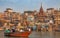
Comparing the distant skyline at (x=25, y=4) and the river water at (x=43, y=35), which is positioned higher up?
the distant skyline at (x=25, y=4)

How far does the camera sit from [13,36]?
21938mm

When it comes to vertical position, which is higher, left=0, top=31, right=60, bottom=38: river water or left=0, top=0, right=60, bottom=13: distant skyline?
left=0, top=0, right=60, bottom=13: distant skyline

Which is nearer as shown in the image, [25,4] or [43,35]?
[25,4]

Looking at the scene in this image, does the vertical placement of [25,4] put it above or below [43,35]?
above

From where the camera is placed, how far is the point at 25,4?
20859mm

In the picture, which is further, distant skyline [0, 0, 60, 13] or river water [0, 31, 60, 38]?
river water [0, 31, 60, 38]

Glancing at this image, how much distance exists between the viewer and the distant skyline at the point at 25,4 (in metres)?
20.8

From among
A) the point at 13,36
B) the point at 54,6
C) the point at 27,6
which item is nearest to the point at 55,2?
the point at 54,6

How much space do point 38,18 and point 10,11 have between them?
70.7 inches

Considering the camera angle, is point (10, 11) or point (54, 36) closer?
point (10, 11)

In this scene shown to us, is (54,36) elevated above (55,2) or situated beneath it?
situated beneath

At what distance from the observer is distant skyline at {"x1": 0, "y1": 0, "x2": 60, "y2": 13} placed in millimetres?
20750

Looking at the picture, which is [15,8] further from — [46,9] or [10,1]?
[46,9]

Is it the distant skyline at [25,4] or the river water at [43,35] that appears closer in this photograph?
the distant skyline at [25,4]
